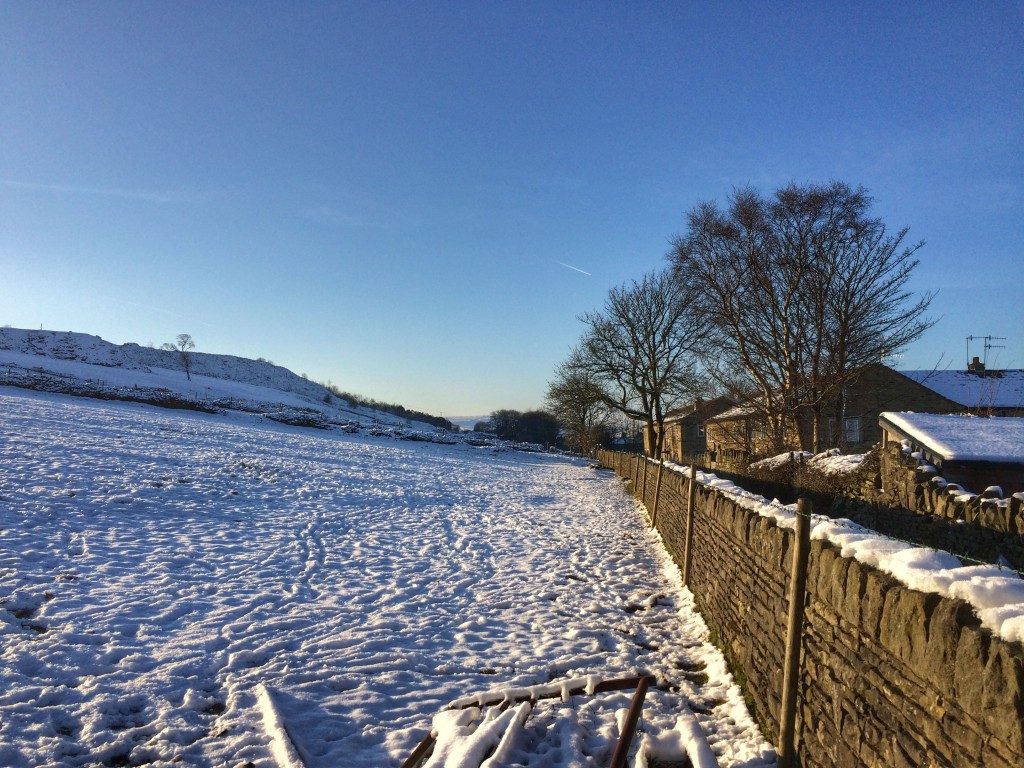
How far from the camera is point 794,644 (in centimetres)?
365

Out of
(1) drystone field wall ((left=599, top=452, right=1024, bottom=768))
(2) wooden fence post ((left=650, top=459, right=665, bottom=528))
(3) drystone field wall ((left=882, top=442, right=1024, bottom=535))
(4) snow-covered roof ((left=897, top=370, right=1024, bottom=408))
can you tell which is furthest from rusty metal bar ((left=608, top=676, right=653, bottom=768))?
(4) snow-covered roof ((left=897, top=370, right=1024, bottom=408))

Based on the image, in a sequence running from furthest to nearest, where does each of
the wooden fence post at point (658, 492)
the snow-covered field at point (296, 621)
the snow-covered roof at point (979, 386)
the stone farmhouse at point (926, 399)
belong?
the snow-covered roof at point (979, 386), the stone farmhouse at point (926, 399), the wooden fence post at point (658, 492), the snow-covered field at point (296, 621)

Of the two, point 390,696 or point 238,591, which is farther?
point 238,591

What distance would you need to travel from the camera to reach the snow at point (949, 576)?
2.00m

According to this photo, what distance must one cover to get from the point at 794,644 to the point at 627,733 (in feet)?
4.01

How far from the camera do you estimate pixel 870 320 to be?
20.8m

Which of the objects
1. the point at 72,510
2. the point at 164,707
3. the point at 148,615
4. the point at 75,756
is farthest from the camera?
the point at 72,510

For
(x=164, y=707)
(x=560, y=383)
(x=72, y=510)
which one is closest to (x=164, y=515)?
(x=72, y=510)

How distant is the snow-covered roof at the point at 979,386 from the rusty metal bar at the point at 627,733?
3016cm

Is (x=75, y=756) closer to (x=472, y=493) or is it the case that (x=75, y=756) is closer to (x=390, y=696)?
(x=390, y=696)

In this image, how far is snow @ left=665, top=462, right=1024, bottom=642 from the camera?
200 centimetres

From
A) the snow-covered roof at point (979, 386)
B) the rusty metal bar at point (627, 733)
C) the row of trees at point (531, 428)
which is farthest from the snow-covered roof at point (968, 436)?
the row of trees at point (531, 428)

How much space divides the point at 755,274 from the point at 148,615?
69.3ft

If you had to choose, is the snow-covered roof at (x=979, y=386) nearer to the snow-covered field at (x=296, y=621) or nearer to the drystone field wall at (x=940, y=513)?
the drystone field wall at (x=940, y=513)
